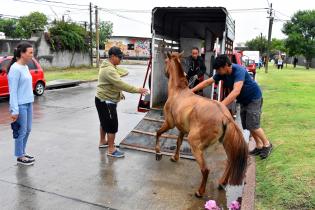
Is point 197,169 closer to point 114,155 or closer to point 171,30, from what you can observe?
point 114,155

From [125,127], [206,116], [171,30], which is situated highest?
[171,30]

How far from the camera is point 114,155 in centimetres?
612

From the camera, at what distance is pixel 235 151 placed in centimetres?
439

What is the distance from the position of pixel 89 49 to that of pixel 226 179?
30.8 m

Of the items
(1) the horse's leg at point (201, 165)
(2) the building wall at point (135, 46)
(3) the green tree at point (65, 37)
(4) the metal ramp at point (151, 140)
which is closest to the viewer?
(1) the horse's leg at point (201, 165)

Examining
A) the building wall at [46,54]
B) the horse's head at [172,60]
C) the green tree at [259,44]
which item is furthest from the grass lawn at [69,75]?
the green tree at [259,44]

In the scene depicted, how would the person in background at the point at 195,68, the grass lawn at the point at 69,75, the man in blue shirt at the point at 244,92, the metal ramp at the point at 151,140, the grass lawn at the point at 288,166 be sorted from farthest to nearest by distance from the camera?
the grass lawn at the point at 69,75
the person in background at the point at 195,68
the metal ramp at the point at 151,140
the man in blue shirt at the point at 244,92
the grass lawn at the point at 288,166

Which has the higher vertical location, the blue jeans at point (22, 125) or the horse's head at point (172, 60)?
the horse's head at point (172, 60)

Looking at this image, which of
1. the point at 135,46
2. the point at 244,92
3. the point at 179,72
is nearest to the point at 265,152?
the point at 244,92

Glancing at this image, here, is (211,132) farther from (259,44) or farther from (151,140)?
(259,44)

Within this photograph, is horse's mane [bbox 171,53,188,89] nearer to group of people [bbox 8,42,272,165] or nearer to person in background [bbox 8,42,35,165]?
group of people [bbox 8,42,272,165]

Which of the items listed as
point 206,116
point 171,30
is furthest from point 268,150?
point 171,30

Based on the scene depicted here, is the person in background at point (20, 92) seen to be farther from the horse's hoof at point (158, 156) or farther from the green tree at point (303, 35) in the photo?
the green tree at point (303, 35)

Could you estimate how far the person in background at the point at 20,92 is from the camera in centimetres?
520
